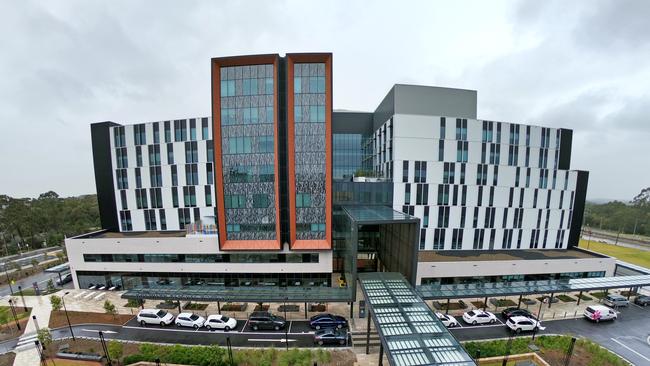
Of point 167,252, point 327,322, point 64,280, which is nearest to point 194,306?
point 167,252

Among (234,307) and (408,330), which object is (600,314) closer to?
(408,330)

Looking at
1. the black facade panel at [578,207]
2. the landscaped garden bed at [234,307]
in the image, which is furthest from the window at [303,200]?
the black facade panel at [578,207]

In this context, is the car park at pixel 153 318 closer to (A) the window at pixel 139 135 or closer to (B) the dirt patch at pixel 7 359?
(B) the dirt patch at pixel 7 359

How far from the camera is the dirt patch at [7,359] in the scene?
19422 mm

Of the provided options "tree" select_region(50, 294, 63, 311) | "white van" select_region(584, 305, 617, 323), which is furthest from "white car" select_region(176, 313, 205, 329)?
"white van" select_region(584, 305, 617, 323)

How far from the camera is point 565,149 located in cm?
3703

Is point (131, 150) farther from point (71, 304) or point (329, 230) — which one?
point (329, 230)

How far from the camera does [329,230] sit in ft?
95.1

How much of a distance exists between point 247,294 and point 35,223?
72047 millimetres

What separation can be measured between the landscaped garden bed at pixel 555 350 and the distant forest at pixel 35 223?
3342 inches

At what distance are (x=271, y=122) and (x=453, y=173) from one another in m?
28.7

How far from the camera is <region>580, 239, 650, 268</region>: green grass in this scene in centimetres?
4475

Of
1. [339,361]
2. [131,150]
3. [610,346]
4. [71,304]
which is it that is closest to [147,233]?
[71,304]

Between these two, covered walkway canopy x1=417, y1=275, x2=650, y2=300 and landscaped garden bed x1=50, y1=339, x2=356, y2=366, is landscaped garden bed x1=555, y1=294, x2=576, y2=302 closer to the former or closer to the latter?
covered walkway canopy x1=417, y1=275, x2=650, y2=300
